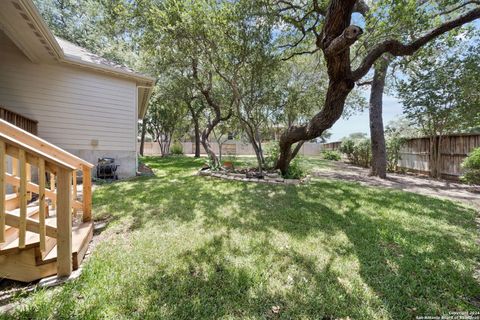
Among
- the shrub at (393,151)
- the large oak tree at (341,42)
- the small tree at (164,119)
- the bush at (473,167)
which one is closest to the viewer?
the large oak tree at (341,42)

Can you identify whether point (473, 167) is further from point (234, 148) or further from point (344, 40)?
point (234, 148)

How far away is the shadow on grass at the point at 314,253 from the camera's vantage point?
1644mm

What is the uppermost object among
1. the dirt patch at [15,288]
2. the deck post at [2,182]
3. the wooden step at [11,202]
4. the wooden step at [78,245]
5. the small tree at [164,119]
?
the small tree at [164,119]

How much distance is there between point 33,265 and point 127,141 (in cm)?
561

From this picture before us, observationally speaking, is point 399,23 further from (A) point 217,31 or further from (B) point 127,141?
(B) point 127,141

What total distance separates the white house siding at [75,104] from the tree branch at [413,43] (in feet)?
21.7

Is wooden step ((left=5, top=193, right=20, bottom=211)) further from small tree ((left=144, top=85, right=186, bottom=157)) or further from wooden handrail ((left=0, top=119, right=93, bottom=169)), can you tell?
small tree ((left=144, top=85, right=186, bottom=157))

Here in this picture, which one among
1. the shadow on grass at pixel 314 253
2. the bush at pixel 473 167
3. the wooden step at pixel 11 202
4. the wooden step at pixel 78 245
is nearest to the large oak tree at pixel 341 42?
the shadow on grass at pixel 314 253

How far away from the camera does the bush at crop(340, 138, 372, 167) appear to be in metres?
11.0

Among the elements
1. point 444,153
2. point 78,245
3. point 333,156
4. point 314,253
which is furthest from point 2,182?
point 333,156

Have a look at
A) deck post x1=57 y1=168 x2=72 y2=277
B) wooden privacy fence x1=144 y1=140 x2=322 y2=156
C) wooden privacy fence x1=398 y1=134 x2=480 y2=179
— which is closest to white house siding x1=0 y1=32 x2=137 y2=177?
deck post x1=57 y1=168 x2=72 y2=277

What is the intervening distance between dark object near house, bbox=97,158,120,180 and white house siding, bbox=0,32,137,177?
0.80 ft

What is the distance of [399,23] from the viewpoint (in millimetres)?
3822

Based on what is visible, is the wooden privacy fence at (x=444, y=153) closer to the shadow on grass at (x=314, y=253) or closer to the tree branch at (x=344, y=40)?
the shadow on grass at (x=314, y=253)
